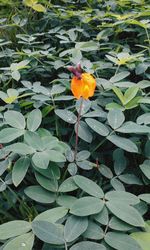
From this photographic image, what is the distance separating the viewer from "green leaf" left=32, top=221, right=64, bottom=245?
623mm

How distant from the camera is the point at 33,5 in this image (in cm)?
172

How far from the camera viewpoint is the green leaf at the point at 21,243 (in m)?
0.62

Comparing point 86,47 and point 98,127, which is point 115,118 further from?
point 86,47

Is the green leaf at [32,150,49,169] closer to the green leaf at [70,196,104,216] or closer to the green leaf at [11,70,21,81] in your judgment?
Result: the green leaf at [70,196,104,216]

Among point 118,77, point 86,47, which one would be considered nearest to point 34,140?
point 118,77

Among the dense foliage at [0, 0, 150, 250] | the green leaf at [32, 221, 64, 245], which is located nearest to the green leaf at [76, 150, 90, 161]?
the dense foliage at [0, 0, 150, 250]

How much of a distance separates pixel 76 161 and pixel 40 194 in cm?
14

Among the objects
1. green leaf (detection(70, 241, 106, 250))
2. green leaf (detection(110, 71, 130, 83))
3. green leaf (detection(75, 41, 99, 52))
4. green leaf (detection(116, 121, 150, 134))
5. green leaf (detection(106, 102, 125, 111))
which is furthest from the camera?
green leaf (detection(75, 41, 99, 52))

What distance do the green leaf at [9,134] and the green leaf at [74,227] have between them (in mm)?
253

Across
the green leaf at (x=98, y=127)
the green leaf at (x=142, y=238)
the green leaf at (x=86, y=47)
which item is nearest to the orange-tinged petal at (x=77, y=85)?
the green leaf at (x=98, y=127)

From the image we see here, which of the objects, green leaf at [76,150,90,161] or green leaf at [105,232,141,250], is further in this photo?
green leaf at [76,150,90,161]

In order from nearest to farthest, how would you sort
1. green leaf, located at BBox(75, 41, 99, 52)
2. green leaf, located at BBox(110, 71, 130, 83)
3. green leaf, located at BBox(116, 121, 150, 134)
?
green leaf, located at BBox(116, 121, 150, 134)
green leaf, located at BBox(110, 71, 130, 83)
green leaf, located at BBox(75, 41, 99, 52)

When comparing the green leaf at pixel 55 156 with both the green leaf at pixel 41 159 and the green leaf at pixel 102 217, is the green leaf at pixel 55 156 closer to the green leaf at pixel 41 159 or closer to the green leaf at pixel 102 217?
the green leaf at pixel 41 159

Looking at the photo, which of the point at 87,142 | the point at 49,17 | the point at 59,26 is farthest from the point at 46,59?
the point at 87,142
